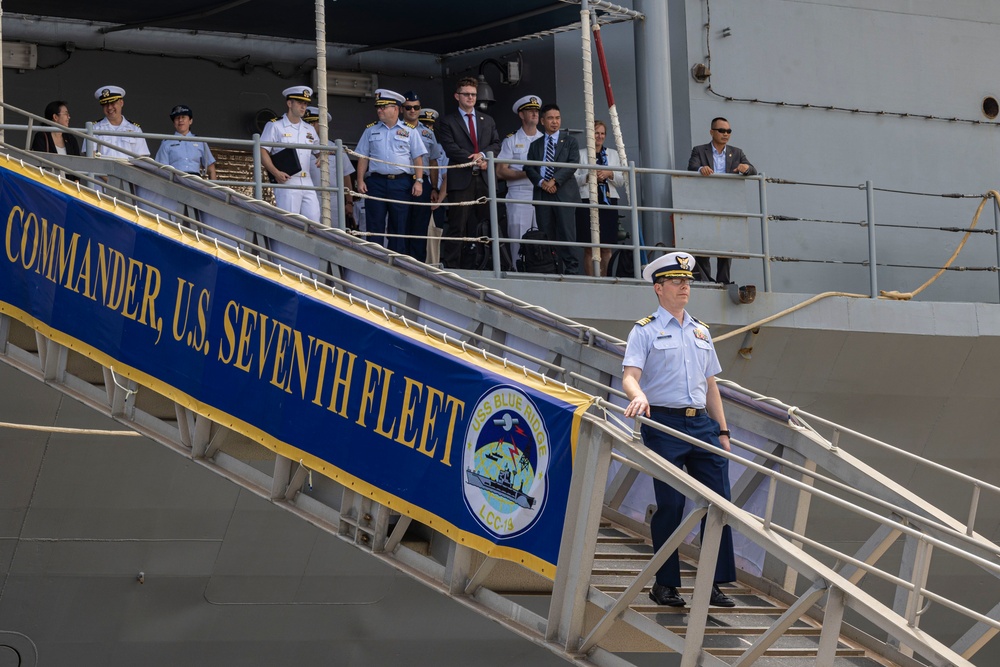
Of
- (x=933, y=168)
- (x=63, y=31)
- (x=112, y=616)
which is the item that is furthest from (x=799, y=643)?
(x=63, y=31)

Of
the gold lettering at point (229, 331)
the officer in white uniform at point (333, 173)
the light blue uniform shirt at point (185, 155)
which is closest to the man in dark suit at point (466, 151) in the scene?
the officer in white uniform at point (333, 173)

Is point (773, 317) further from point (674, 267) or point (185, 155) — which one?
point (185, 155)

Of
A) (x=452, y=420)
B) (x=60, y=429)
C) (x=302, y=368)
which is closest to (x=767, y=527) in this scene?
A: (x=452, y=420)

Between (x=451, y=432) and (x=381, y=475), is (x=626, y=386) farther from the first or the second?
(x=381, y=475)

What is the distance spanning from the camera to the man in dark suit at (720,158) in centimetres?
1023

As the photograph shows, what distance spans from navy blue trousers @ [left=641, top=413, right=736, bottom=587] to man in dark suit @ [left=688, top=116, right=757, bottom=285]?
14.9ft

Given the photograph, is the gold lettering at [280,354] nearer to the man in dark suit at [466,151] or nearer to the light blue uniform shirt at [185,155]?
the man in dark suit at [466,151]

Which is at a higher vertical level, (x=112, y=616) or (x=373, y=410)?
(x=373, y=410)

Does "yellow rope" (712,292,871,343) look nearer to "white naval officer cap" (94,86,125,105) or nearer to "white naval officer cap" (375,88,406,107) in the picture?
"white naval officer cap" (375,88,406,107)

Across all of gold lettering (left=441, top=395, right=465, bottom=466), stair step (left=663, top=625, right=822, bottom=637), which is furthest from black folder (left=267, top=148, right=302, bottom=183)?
stair step (left=663, top=625, right=822, bottom=637)

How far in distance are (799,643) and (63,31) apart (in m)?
9.21

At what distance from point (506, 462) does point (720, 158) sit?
5520 mm

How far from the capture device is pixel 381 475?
19.5 feet

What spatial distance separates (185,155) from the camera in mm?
10023
